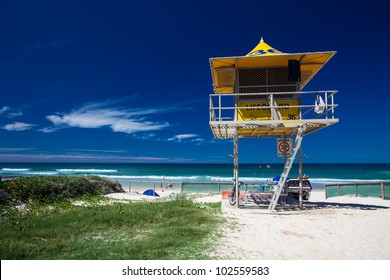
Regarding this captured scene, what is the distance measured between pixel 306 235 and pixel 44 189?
1381cm

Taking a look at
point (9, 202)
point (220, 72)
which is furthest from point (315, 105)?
point (9, 202)

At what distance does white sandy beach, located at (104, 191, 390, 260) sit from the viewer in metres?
6.49

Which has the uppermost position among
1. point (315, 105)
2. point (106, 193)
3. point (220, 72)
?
point (220, 72)

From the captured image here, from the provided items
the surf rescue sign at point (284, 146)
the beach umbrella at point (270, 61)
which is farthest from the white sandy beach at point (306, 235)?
the beach umbrella at point (270, 61)

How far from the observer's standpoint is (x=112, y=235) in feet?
25.8

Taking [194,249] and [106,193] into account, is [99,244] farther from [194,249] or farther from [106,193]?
[106,193]

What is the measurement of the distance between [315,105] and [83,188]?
604 inches

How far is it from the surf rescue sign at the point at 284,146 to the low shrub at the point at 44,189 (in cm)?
1263

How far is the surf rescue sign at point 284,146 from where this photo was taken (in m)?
14.2

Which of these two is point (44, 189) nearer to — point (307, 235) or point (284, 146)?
point (284, 146)

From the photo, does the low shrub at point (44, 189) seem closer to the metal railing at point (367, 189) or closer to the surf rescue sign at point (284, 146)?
the surf rescue sign at point (284, 146)

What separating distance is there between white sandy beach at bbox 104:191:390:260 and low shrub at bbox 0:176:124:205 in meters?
Answer: 10.1

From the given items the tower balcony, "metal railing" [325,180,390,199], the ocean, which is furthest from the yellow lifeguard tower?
the ocean
